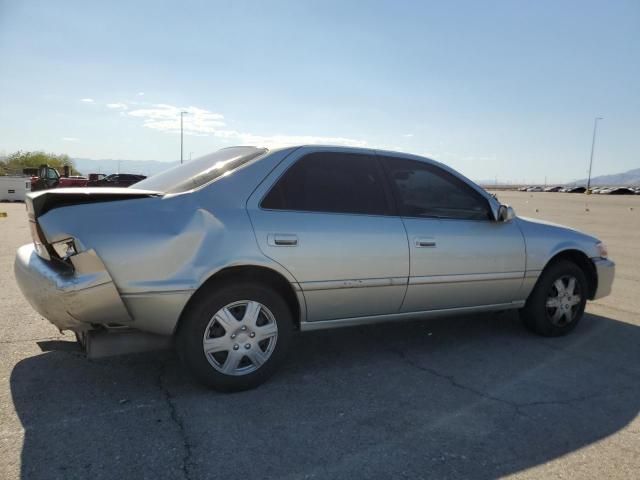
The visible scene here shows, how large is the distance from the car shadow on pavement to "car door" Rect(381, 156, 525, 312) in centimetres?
52

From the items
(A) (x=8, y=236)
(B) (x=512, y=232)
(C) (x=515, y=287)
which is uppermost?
(B) (x=512, y=232)

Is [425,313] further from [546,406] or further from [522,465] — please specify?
[522,465]

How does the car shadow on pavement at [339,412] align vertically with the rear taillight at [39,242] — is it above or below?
below

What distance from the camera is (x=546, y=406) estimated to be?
341 centimetres

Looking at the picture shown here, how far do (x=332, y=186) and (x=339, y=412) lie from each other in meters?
1.60

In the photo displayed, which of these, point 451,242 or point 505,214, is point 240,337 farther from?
point 505,214

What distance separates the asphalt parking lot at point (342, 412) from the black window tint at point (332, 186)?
48.9 inches

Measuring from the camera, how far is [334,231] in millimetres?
3658

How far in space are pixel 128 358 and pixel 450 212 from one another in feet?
9.36

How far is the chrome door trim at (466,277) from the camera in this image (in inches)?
160

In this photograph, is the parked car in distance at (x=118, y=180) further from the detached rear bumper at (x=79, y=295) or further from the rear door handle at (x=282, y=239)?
the rear door handle at (x=282, y=239)

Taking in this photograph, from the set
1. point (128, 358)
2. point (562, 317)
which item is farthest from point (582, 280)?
point (128, 358)

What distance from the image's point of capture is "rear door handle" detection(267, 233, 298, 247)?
135 inches

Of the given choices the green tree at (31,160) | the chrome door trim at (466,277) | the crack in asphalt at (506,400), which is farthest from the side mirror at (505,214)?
the green tree at (31,160)
